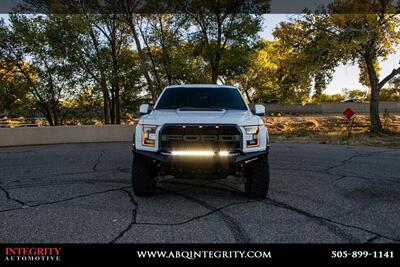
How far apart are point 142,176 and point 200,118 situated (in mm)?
1292

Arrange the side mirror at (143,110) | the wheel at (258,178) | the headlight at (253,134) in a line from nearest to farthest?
1. the headlight at (253,134)
2. the wheel at (258,178)
3. the side mirror at (143,110)

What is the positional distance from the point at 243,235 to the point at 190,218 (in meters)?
0.84

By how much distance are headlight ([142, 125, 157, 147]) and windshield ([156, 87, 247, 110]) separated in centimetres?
109

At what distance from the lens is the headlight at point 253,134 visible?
4.68 m

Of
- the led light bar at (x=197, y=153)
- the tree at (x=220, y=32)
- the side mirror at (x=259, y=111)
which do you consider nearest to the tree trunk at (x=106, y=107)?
the tree at (x=220, y=32)

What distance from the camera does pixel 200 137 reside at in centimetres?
449

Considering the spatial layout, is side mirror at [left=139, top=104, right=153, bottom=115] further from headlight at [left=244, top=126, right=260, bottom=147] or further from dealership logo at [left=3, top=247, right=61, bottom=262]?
dealership logo at [left=3, top=247, right=61, bottom=262]

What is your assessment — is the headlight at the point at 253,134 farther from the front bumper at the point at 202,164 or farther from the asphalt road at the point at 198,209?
the asphalt road at the point at 198,209

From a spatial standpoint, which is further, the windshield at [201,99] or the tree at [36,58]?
the tree at [36,58]

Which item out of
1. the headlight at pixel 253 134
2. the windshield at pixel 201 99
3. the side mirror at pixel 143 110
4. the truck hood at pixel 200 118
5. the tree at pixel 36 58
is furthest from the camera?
the tree at pixel 36 58

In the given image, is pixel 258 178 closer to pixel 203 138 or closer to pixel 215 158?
pixel 215 158

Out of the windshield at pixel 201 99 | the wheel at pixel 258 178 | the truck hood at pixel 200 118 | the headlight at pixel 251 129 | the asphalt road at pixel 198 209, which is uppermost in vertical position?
the windshield at pixel 201 99

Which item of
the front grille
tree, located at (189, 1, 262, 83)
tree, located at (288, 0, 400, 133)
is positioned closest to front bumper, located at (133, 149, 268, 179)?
the front grille

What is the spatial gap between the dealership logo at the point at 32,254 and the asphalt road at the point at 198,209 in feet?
0.90
